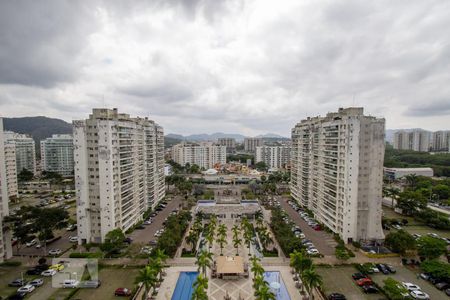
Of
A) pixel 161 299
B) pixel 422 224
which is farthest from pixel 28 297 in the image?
pixel 422 224

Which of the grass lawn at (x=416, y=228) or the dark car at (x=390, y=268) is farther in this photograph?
the grass lawn at (x=416, y=228)

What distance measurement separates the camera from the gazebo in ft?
106

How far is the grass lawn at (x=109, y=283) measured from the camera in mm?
29250

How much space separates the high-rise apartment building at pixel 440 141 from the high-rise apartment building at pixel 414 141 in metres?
6.26

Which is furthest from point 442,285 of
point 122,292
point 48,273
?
point 48,273

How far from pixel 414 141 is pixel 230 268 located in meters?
208

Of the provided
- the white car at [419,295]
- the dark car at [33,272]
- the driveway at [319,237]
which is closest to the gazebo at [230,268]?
the driveway at [319,237]

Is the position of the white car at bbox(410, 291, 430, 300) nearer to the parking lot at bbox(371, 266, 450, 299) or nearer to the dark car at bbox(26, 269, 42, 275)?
the parking lot at bbox(371, 266, 450, 299)

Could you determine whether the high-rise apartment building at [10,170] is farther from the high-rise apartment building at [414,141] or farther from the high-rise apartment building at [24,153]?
the high-rise apartment building at [414,141]

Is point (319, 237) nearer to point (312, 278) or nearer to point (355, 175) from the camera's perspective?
point (355, 175)

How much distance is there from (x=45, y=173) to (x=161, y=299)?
319 ft

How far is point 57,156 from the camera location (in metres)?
116

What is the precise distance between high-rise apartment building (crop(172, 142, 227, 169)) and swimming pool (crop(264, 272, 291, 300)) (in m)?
119

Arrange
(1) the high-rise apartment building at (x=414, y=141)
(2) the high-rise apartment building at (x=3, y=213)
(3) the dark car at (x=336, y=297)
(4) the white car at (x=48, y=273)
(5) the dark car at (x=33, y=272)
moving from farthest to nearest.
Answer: (1) the high-rise apartment building at (x=414, y=141), (2) the high-rise apartment building at (x=3, y=213), (5) the dark car at (x=33, y=272), (4) the white car at (x=48, y=273), (3) the dark car at (x=336, y=297)
